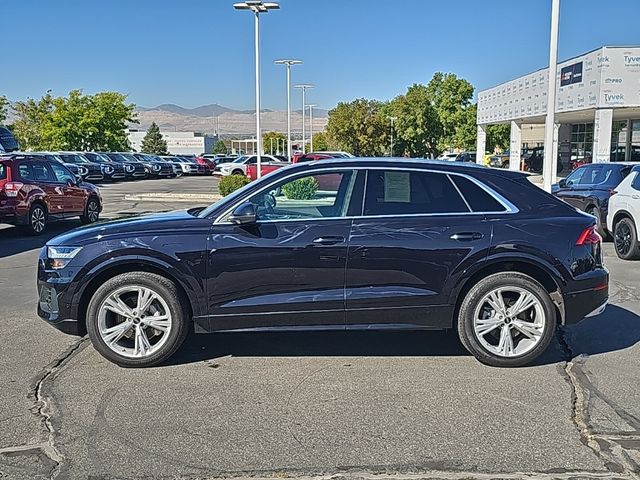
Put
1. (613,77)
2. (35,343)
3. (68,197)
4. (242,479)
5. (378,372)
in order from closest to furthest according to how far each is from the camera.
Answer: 1. (242,479)
2. (378,372)
3. (35,343)
4. (68,197)
5. (613,77)

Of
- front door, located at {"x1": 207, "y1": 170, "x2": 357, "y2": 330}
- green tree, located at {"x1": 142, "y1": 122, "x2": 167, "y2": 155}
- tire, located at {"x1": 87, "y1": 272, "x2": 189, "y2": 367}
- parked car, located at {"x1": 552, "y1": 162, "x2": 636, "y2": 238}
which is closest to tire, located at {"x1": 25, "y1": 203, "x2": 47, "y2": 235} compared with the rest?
tire, located at {"x1": 87, "y1": 272, "x2": 189, "y2": 367}

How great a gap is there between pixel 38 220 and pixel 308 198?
1031cm

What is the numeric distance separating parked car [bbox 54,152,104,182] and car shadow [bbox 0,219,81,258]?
70.8 feet

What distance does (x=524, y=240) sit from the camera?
5.43m

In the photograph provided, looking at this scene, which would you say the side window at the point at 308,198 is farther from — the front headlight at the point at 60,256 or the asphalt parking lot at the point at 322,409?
the front headlight at the point at 60,256

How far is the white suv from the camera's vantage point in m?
10.8

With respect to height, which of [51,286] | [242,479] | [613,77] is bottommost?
[242,479]

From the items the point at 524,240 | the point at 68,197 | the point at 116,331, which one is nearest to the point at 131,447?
the point at 116,331

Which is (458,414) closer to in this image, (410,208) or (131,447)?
(410,208)

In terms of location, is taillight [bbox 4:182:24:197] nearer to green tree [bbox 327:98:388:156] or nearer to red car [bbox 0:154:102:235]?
red car [bbox 0:154:102:235]

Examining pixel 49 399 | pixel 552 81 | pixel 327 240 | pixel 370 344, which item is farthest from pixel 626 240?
pixel 49 399

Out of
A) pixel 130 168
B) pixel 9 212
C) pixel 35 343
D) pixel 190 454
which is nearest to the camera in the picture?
pixel 190 454

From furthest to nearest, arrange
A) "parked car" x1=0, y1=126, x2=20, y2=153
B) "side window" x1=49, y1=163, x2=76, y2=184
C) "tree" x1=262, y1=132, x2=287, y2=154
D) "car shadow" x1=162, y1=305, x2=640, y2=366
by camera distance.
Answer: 1. "tree" x1=262, y1=132, x2=287, y2=154
2. "parked car" x1=0, y1=126, x2=20, y2=153
3. "side window" x1=49, y1=163, x2=76, y2=184
4. "car shadow" x1=162, y1=305, x2=640, y2=366

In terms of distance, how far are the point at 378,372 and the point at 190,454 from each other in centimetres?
188
